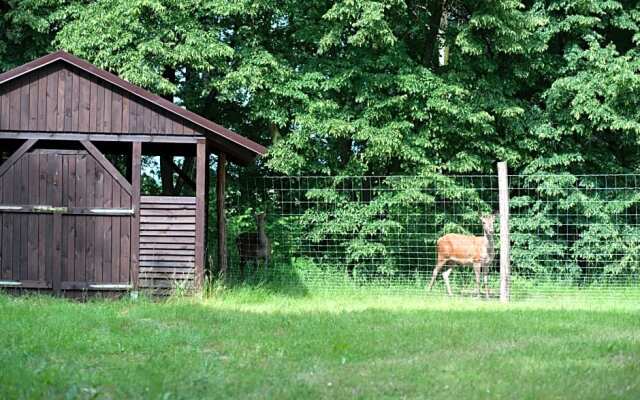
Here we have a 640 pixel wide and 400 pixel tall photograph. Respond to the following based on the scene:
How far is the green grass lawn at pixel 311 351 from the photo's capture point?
19.8 ft

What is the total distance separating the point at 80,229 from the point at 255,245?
414 centimetres

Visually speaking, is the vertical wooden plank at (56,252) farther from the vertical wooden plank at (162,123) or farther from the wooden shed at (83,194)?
the vertical wooden plank at (162,123)

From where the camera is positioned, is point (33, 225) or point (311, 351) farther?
point (33, 225)

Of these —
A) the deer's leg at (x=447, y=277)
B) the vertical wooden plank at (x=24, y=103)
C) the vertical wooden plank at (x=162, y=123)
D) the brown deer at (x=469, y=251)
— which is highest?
the vertical wooden plank at (x=24, y=103)


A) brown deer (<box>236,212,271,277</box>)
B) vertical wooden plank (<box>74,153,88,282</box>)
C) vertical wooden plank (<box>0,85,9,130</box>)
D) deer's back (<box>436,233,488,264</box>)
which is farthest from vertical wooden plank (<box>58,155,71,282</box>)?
deer's back (<box>436,233,488,264</box>)

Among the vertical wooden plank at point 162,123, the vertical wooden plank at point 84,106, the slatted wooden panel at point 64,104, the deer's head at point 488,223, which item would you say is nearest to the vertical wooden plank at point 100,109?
the slatted wooden panel at point 64,104

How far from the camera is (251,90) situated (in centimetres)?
1532

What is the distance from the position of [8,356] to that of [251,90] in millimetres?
9167

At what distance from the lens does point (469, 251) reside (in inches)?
538

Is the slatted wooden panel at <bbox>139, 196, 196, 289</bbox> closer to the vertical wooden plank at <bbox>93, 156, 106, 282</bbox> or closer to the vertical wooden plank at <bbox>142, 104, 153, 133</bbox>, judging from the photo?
the vertical wooden plank at <bbox>93, 156, 106, 282</bbox>

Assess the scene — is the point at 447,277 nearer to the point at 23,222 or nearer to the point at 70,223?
the point at 70,223

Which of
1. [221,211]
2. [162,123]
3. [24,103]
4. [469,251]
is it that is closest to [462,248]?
[469,251]

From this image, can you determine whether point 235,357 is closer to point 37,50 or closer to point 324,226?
point 324,226

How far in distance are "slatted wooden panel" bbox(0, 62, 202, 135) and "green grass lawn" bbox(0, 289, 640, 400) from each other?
2.61m
